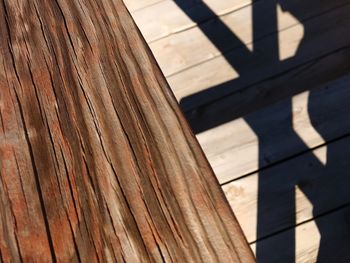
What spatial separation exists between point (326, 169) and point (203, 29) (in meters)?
1.22

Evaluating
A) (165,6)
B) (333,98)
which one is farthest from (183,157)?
(165,6)

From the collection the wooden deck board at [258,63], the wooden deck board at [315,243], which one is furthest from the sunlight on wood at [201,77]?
the wooden deck board at [315,243]

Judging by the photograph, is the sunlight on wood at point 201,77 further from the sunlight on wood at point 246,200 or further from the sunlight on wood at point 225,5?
the sunlight on wood at point 246,200

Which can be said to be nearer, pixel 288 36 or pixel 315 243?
pixel 315 243

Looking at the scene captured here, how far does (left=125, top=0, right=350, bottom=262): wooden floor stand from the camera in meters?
2.09

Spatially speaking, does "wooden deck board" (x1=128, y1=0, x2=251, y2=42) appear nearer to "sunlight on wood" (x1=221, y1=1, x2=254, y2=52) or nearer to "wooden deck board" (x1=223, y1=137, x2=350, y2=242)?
"sunlight on wood" (x1=221, y1=1, x2=254, y2=52)

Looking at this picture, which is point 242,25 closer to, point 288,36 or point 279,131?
point 288,36

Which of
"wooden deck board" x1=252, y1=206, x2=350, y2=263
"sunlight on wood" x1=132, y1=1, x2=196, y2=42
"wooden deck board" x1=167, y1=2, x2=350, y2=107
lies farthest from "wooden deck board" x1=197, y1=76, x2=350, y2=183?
"sunlight on wood" x1=132, y1=1, x2=196, y2=42

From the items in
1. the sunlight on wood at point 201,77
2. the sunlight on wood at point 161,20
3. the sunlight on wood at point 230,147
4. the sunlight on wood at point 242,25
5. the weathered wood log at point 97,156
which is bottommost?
the sunlight on wood at point 201,77

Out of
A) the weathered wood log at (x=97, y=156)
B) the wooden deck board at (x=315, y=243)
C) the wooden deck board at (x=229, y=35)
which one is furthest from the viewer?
the wooden deck board at (x=229, y=35)

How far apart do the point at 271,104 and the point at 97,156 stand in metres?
1.77

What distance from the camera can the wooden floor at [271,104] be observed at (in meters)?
2.09

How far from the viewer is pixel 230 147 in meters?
2.10

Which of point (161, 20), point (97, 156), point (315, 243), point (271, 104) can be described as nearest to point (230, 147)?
point (315, 243)
